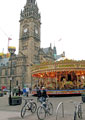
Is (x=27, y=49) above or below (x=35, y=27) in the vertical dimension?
below

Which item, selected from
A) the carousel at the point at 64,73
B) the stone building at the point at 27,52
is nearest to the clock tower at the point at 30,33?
the stone building at the point at 27,52

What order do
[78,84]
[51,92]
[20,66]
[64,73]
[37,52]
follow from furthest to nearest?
[37,52], [20,66], [64,73], [78,84], [51,92]

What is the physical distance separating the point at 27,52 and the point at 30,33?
8.25m

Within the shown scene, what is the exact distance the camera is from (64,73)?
29422 mm

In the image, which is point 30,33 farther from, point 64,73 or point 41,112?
point 41,112

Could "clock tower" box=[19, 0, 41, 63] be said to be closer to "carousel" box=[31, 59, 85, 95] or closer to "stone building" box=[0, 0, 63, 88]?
"stone building" box=[0, 0, 63, 88]

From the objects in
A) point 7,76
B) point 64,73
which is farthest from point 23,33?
point 64,73

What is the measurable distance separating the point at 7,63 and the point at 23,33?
16745 millimetres

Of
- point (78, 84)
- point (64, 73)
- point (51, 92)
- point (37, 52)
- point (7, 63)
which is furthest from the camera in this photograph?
point (7, 63)

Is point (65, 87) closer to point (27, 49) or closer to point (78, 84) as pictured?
point (78, 84)

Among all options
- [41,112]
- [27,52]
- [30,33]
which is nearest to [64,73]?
[41,112]

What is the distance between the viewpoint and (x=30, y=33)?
66625 mm

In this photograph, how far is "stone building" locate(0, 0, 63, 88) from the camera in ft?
210

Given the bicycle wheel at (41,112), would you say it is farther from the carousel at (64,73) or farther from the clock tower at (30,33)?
the clock tower at (30,33)
